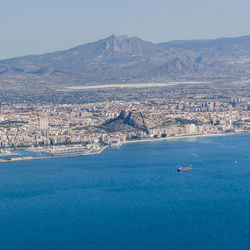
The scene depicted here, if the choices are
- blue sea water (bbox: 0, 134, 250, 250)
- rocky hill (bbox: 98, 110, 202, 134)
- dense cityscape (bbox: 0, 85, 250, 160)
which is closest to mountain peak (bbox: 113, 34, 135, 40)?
dense cityscape (bbox: 0, 85, 250, 160)

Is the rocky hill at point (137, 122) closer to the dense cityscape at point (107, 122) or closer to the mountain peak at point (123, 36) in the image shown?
the dense cityscape at point (107, 122)

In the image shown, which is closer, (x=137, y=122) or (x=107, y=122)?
(x=137, y=122)

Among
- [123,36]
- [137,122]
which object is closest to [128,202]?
[137,122]

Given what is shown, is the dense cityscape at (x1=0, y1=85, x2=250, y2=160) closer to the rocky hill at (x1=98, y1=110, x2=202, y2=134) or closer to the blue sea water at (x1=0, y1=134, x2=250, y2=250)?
the rocky hill at (x1=98, y1=110, x2=202, y2=134)

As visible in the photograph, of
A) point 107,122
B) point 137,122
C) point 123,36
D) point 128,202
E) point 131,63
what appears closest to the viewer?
point 128,202

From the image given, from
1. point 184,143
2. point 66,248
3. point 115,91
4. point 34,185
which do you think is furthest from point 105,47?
point 66,248

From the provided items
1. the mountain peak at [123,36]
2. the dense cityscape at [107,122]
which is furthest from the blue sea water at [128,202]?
the mountain peak at [123,36]

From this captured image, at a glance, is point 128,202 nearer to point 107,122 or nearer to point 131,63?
point 107,122
